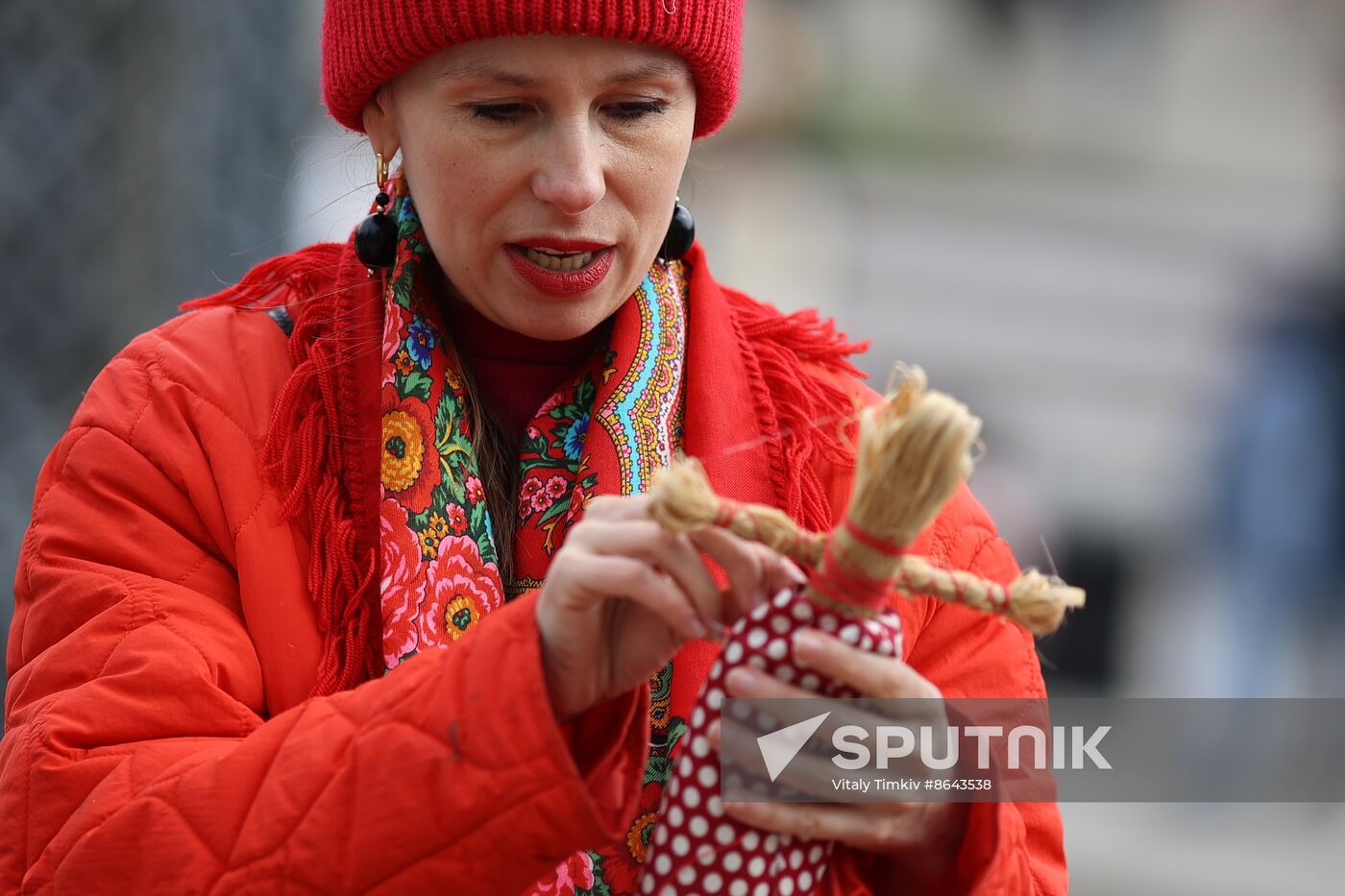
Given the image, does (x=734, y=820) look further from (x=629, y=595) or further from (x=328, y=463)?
(x=328, y=463)

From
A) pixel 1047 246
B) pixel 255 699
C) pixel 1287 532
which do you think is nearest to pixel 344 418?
pixel 255 699

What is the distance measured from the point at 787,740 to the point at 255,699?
682 millimetres

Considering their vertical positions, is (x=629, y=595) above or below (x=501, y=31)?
below

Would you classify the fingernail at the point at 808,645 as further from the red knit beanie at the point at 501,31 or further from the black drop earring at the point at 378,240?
the black drop earring at the point at 378,240

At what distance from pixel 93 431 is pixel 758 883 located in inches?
38.1

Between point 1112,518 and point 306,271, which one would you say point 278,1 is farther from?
point 1112,518

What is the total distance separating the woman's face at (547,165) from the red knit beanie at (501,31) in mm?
27

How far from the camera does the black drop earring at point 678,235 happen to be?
208 cm

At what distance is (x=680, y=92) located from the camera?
1.92 m

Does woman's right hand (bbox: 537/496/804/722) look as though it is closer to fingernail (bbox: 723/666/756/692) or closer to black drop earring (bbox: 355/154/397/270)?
fingernail (bbox: 723/666/756/692)

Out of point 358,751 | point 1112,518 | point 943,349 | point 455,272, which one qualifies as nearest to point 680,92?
point 455,272

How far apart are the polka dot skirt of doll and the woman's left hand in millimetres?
13

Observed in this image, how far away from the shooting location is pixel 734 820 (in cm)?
140

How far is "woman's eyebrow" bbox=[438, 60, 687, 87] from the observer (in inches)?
70.5
